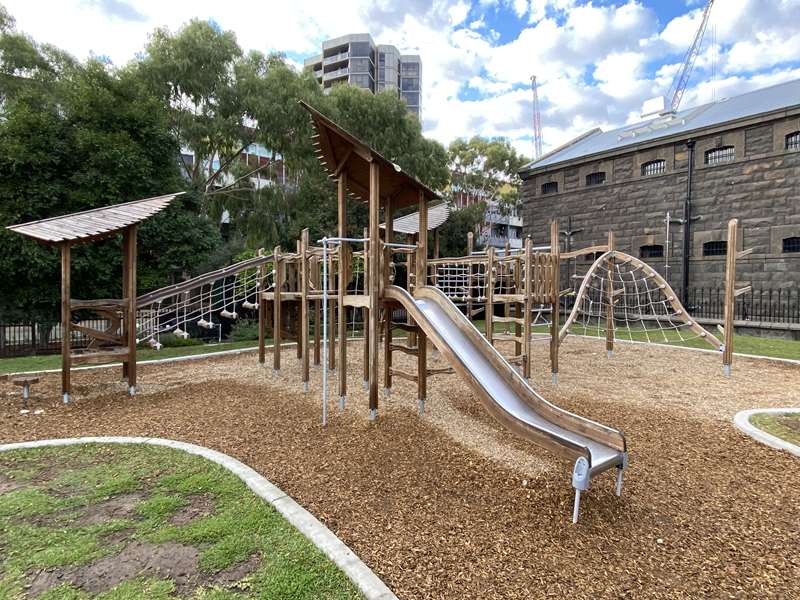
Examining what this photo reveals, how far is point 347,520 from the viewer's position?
11.1 feet

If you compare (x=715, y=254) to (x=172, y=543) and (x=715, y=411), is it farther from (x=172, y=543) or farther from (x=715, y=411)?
(x=172, y=543)

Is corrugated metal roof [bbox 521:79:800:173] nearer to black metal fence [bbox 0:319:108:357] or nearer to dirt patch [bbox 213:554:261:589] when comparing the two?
dirt patch [bbox 213:554:261:589]

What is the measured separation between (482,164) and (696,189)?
21.3 m

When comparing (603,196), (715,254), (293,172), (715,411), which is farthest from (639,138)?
(715,411)

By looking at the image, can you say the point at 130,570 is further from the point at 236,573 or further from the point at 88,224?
the point at 88,224

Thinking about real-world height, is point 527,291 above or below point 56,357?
above

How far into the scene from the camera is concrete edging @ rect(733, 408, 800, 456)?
15.8 feet

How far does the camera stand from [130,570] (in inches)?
107

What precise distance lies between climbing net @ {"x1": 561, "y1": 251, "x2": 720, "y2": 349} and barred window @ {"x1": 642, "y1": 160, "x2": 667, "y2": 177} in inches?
176

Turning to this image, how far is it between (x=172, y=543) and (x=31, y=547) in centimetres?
92

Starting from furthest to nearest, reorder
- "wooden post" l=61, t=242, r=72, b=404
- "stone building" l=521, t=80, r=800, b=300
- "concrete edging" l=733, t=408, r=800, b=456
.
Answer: "stone building" l=521, t=80, r=800, b=300
"wooden post" l=61, t=242, r=72, b=404
"concrete edging" l=733, t=408, r=800, b=456

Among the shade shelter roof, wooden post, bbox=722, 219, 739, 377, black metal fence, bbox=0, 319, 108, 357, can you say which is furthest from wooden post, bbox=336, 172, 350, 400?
black metal fence, bbox=0, 319, 108, 357

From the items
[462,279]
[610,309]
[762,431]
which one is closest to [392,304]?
[762,431]

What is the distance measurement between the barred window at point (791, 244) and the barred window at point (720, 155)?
12.5ft
